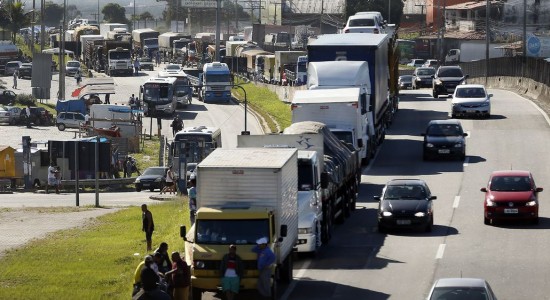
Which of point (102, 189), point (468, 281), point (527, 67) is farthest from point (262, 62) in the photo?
point (468, 281)

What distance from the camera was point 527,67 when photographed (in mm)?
76688

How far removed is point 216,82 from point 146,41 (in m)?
66.1

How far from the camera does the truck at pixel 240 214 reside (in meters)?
25.0

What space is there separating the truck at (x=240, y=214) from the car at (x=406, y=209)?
7522 mm

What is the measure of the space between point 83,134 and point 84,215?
129ft

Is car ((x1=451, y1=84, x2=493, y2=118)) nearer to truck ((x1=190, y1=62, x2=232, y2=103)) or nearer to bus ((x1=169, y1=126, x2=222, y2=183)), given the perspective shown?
bus ((x1=169, y1=126, x2=222, y2=183))

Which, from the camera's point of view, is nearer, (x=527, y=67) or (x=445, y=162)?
(x=445, y=162)

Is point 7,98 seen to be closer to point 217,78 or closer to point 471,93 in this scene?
point 217,78

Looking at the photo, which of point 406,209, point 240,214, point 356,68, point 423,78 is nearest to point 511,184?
point 406,209

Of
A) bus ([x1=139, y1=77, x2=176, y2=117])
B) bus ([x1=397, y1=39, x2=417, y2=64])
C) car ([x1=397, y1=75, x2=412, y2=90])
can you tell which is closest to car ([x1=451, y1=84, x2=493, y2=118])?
car ([x1=397, y1=75, x2=412, y2=90])

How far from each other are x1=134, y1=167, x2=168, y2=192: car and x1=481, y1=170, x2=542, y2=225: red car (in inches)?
Result: 1014

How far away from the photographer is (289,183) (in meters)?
27.5

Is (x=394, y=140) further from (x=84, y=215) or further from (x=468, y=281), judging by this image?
Result: (x=468, y=281)

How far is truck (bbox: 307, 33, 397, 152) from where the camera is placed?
4900cm
